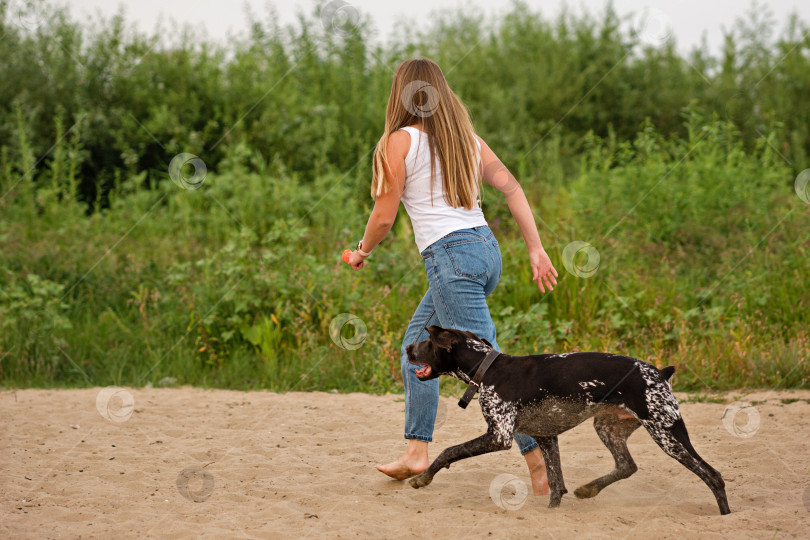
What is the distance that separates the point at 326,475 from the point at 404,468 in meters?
0.51

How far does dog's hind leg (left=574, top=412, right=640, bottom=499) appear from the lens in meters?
3.97

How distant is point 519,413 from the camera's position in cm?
369

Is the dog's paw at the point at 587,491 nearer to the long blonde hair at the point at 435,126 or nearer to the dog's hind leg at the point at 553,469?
the dog's hind leg at the point at 553,469

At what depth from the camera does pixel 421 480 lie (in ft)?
13.3

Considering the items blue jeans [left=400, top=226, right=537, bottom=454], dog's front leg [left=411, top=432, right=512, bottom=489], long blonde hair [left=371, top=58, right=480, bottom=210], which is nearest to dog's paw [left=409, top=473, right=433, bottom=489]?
dog's front leg [left=411, top=432, right=512, bottom=489]

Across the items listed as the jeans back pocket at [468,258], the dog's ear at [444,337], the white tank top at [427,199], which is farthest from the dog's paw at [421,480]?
the white tank top at [427,199]

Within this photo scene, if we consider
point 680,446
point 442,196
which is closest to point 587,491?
point 680,446

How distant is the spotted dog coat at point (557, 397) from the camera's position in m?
3.55

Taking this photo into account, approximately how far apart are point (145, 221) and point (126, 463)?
220 inches

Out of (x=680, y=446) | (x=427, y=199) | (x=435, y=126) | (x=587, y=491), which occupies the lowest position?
(x=587, y=491)

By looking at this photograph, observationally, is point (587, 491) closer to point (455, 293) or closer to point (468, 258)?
point (455, 293)

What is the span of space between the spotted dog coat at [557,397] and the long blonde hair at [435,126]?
699 millimetres

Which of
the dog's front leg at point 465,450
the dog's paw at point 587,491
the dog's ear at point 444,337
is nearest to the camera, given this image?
the dog's front leg at point 465,450

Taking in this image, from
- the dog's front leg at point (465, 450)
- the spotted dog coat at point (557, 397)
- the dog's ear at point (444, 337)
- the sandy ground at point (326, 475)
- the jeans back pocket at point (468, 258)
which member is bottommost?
the sandy ground at point (326, 475)
